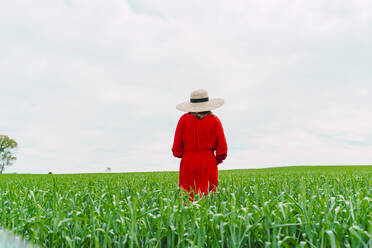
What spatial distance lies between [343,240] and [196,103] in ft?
11.9

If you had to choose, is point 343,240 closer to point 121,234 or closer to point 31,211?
point 121,234

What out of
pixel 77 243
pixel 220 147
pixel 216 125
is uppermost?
pixel 216 125

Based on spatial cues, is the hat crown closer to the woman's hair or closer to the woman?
the woman

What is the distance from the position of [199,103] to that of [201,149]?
2.98ft

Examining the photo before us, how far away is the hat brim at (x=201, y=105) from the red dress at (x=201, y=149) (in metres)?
0.14

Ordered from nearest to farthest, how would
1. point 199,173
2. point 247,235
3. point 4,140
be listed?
point 247,235, point 199,173, point 4,140

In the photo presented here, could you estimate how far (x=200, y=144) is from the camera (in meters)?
5.62

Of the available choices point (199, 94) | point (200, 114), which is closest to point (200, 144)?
point (200, 114)

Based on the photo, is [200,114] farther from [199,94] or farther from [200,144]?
[200,144]

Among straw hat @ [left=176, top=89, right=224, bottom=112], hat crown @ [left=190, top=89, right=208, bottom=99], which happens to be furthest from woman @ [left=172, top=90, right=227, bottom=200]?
hat crown @ [left=190, top=89, right=208, bottom=99]

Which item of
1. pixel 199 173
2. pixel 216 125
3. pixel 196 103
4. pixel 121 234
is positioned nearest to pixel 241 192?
pixel 199 173

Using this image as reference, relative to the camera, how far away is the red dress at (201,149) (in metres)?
5.58

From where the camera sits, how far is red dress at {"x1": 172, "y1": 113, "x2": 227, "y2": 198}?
5.58 m

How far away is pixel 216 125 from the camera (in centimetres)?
561
